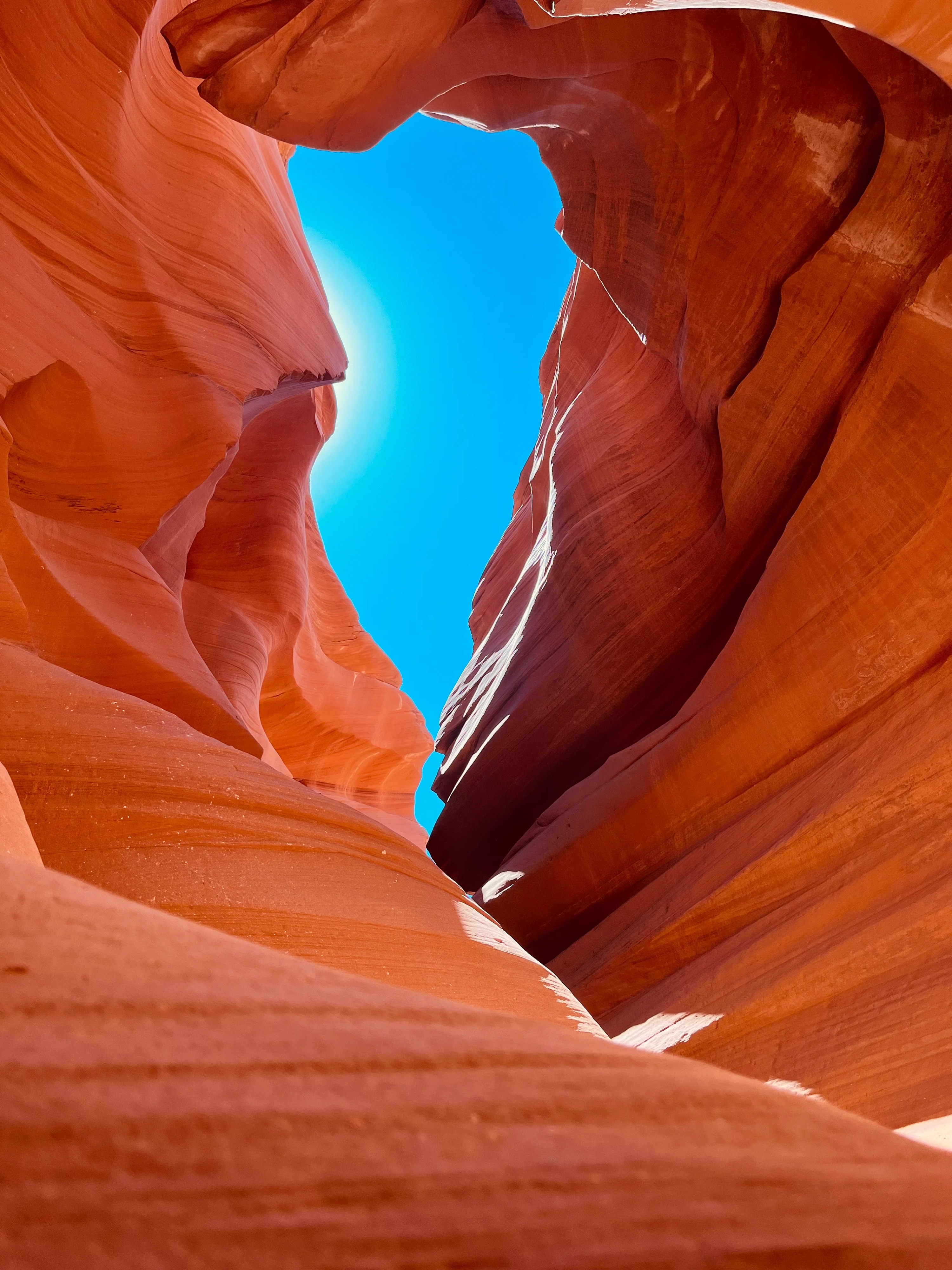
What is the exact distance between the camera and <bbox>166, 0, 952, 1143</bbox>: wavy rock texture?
152 inches

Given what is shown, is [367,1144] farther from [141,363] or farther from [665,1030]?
[141,363]

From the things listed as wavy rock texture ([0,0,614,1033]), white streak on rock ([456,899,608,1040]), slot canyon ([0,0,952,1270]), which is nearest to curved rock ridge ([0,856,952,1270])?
slot canyon ([0,0,952,1270])

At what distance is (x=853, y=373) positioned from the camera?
508cm

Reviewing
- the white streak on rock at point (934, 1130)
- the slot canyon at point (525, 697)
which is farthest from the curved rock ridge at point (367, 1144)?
the white streak on rock at point (934, 1130)

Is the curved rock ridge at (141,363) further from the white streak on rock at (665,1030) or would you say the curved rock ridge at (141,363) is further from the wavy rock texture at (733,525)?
the white streak on rock at (665,1030)

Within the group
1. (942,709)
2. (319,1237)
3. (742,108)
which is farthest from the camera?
(742,108)

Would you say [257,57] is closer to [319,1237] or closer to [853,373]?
[853,373]

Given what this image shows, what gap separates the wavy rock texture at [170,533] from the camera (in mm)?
2951

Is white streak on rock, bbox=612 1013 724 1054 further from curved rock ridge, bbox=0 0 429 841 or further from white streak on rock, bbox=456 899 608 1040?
curved rock ridge, bbox=0 0 429 841

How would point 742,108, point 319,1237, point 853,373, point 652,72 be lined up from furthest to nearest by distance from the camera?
point 652,72 → point 742,108 → point 853,373 → point 319,1237

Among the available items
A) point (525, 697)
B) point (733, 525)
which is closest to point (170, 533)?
point (525, 697)

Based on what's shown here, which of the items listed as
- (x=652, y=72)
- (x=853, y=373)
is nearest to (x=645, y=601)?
(x=853, y=373)

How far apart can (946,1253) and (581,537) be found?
709 centimetres

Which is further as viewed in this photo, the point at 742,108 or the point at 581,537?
the point at 581,537
